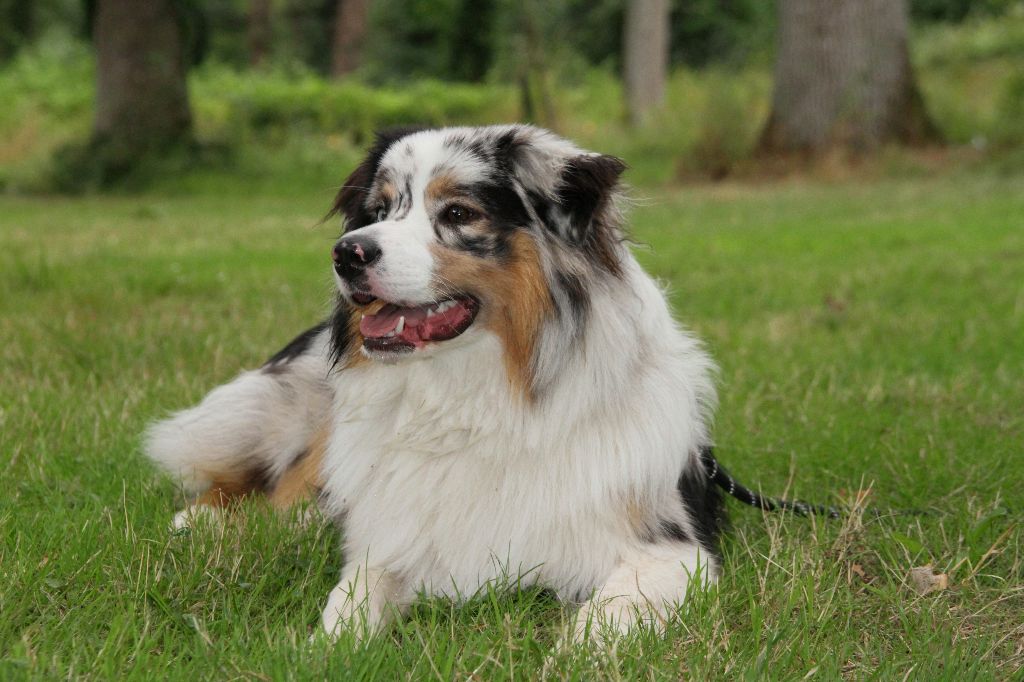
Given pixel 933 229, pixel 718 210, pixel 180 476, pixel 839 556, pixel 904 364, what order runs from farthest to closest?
pixel 718 210 → pixel 933 229 → pixel 904 364 → pixel 180 476 → pixel 839 556

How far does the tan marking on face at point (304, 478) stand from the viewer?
12.1ft

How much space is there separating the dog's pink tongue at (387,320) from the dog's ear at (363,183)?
0.45 metres

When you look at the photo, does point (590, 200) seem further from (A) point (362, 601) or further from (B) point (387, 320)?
(A) point (362, 601)

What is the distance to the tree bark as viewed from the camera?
3300 centimetres

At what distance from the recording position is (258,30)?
1314 inches

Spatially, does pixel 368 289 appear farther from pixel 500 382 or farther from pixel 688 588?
pixel 688 588

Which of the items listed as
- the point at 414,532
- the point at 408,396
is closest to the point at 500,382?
the point at 408,396

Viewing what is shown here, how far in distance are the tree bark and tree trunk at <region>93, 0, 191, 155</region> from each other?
15.9 meters

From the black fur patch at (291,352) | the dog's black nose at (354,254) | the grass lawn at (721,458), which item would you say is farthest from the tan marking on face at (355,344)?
the black fur patch at (291,352)

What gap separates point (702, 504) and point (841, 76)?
1287 cm

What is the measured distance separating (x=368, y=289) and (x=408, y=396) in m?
→ 0.39

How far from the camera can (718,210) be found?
13.2m

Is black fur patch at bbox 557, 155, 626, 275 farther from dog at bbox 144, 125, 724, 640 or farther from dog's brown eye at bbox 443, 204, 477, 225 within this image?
dog's brown eye at bbox 443, 204, 477, 225

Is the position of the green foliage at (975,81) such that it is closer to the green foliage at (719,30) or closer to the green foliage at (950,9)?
the green foliage at (950,9)
